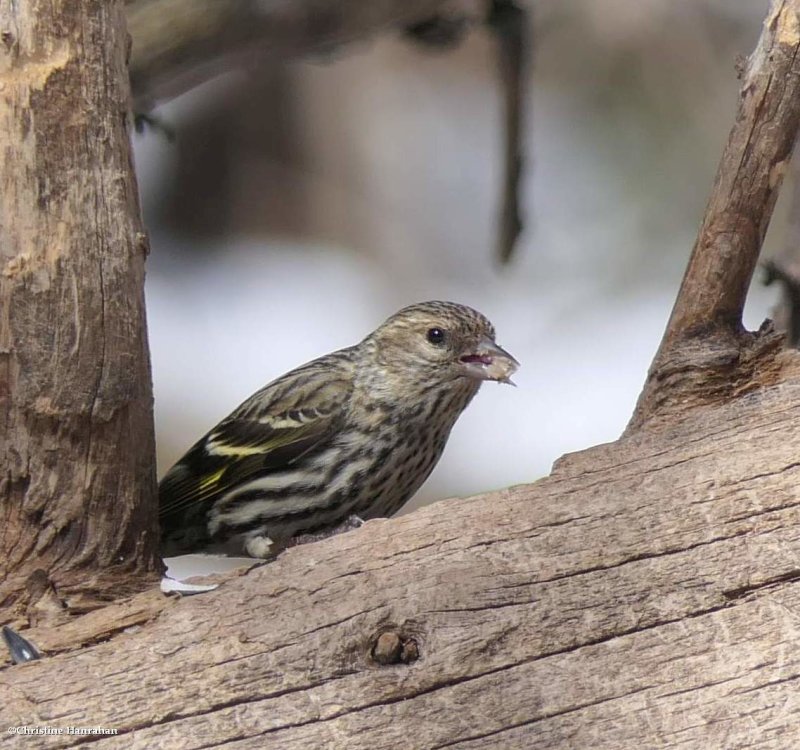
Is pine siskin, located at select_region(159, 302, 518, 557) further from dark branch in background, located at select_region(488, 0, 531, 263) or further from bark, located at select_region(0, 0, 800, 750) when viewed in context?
dark branch in background, located at select_region(488, 0, 531, 263)

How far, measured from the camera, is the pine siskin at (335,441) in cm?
393

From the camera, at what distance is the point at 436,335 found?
4.30 meters

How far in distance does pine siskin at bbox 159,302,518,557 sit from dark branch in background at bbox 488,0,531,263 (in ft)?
2.94

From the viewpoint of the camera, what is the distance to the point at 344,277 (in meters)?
8.51

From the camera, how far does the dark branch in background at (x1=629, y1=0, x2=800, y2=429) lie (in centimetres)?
316

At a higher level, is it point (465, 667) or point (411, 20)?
point (411, 20)

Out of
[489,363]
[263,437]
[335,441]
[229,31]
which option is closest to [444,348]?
[489,363]

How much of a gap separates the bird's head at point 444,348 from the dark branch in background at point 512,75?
79cm

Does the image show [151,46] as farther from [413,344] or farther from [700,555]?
[700,555]

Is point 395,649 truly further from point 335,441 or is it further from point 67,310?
point 335,441

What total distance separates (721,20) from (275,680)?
5806mm

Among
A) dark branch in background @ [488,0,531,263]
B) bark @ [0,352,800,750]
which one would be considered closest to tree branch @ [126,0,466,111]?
dark branch in background @ [488,0,531,263]

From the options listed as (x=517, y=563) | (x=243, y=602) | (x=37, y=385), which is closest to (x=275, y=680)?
(x=243, y=602)

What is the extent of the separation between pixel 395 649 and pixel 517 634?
0.25 meters
